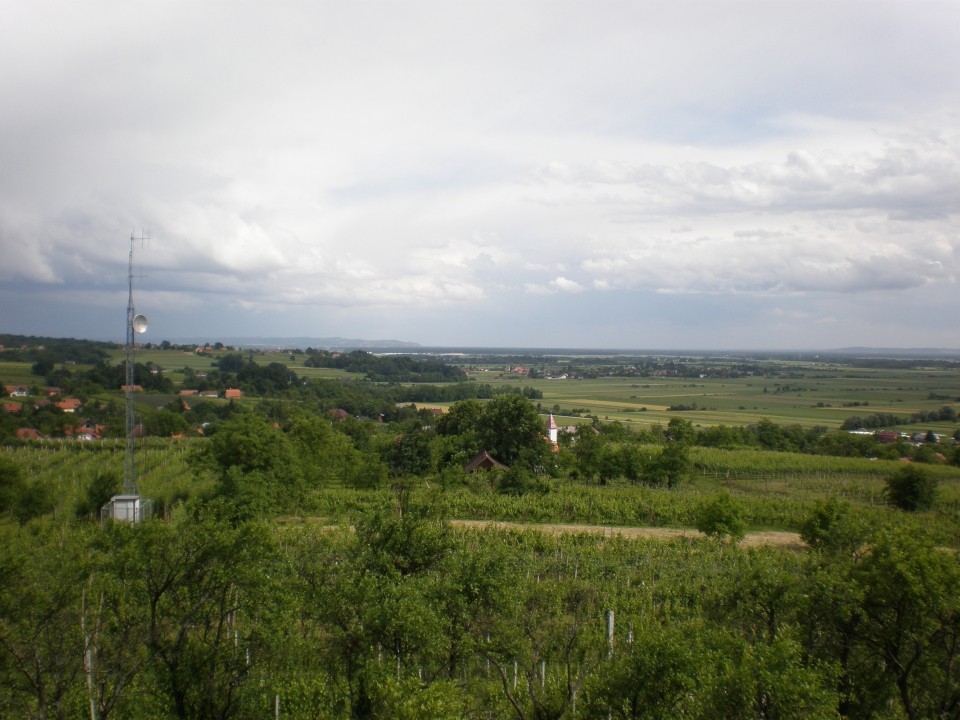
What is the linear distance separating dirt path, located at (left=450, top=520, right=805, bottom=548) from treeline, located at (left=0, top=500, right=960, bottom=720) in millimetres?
14695

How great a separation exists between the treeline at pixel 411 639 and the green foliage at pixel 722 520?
12.0 meters

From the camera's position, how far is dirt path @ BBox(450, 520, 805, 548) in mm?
26734

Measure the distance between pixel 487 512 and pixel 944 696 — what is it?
22.9 meters

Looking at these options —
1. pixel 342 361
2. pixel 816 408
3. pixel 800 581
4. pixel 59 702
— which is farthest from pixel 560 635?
pixel 342 361

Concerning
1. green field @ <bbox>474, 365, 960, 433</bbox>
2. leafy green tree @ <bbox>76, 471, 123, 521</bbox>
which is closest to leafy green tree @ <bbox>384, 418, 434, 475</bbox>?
leafy green tree @ <bbox>76, 471, 123, 521</bbox>

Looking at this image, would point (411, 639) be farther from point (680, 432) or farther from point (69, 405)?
point (69, 405)

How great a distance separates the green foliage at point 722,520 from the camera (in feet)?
80.1

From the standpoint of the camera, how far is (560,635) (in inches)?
431

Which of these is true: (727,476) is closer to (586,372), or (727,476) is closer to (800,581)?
(800,581)

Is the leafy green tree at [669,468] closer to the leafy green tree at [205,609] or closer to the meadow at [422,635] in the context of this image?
the meadow at [422,635]

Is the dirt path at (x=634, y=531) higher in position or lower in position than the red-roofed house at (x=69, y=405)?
lower

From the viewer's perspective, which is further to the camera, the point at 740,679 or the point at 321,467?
the point at 321,467

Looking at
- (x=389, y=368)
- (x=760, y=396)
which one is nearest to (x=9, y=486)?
(x=760, y=396)

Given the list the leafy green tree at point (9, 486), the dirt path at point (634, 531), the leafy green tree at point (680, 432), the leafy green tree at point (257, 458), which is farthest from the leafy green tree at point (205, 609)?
the leafy green tree at point (680, 432)
